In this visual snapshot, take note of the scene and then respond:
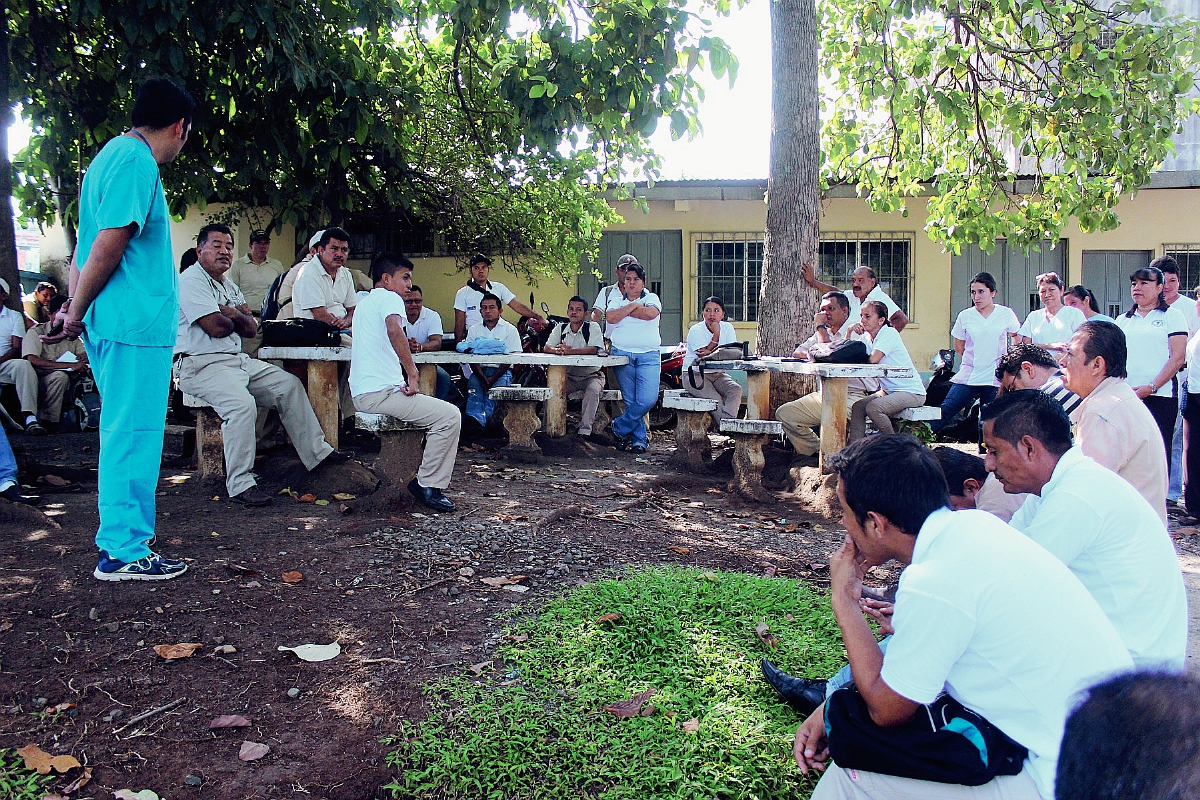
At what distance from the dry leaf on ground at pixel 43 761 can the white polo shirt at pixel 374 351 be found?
122 inches

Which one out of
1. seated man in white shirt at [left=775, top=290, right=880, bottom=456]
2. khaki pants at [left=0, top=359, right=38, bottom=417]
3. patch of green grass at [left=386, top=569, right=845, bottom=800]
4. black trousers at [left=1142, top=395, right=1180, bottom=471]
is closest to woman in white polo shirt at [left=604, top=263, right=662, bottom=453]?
seated man in white shirt at [left=775, top=290, right=880, bottom=456]

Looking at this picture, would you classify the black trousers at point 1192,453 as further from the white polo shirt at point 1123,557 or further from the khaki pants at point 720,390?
the white polo shirt at point 1123,557

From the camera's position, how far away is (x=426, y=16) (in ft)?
26.2

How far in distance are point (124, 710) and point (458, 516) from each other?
104 inches

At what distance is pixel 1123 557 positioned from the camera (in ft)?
7.82

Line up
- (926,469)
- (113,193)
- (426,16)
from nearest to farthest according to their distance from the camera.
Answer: (926,469) → (113,193) → (426,16)

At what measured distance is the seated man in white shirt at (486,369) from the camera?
8500mm

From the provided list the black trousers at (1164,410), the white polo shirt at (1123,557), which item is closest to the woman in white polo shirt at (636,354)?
the black trousers at (1164,410)

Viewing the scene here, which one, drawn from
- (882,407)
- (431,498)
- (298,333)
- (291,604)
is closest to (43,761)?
(291,604)

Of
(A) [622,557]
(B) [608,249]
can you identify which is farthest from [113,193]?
(B) [608,249]

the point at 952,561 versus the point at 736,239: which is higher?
the point at 736,239

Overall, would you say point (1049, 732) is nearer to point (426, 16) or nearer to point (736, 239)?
point (426, 16)

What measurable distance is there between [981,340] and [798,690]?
21.4 feet

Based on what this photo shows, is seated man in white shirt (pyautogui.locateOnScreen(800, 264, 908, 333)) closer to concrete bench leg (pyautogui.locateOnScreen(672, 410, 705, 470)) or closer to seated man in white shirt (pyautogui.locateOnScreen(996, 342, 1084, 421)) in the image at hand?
concrete bench leg (pyautogui.locateOnScreen(672, 410, 705, 470))
